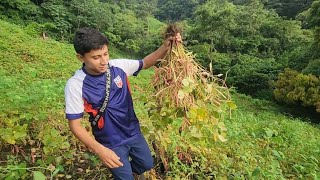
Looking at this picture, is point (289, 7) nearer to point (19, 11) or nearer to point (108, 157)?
point (19, 11)

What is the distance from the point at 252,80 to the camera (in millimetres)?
18906

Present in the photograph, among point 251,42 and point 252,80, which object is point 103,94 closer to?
point 252,80

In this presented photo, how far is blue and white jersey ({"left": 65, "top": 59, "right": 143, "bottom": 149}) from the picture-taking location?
1858 millimetres

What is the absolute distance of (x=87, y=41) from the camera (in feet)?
6.01

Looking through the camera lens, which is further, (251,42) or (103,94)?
(251,42)

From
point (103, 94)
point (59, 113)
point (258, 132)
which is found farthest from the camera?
point (258, 132)

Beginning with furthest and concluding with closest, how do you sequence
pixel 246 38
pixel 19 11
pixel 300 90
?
pixel 246 38
pixel 19 11
pixel 300 90

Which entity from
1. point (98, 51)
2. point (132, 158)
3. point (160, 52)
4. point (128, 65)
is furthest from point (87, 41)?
point (132, 158)

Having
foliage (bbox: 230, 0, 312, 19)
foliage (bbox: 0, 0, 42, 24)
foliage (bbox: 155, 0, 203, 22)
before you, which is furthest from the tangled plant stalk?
foliage (bbox: 155, 0, 203, 22)

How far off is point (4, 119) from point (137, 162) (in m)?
1.56

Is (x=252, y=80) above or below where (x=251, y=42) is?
below

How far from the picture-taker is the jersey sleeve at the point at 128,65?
2.19 metres

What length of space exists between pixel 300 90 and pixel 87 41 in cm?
1375

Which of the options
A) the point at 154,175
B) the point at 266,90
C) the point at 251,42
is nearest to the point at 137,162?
the point at 154,175
